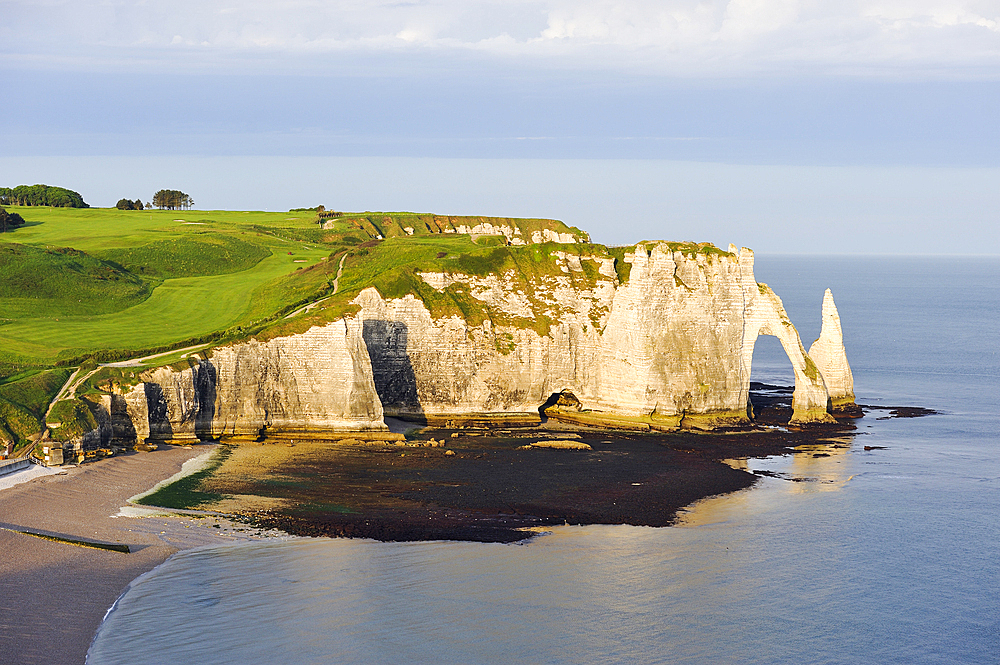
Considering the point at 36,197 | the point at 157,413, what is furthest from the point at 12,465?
the point at 36,197

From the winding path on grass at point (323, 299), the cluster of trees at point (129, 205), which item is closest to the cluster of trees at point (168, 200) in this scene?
the cluster of trees at point (129, 205)

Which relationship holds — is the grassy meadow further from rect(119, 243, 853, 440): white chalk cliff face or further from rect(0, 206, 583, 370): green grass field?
rect(119, 243, 853, 440): white chalk cliff face

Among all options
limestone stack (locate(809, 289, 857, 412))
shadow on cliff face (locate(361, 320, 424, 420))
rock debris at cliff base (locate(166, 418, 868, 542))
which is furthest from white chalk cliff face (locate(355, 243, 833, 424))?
rock debris at cliff base (locate(166, 418, 868, 542))

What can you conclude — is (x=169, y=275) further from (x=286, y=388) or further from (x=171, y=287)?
(x=286, y=388)

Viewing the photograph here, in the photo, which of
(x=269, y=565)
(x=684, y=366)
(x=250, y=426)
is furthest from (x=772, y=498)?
(x=250, y=426)

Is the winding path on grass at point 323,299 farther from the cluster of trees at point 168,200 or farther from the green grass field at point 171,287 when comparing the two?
the cluster of trees at point 168,200

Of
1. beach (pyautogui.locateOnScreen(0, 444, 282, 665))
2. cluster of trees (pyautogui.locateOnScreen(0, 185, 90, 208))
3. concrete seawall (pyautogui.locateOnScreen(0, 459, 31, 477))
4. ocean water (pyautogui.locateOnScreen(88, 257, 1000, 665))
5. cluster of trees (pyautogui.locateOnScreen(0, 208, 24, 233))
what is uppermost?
cluster of trees (pyautogui.locateOnScreen(0, 185, 90, 208))

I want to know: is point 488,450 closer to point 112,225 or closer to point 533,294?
point 533,294
